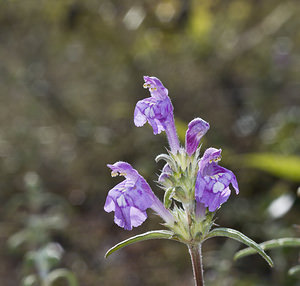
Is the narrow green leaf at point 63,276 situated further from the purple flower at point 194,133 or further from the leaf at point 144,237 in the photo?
the purple flower at point 194,133

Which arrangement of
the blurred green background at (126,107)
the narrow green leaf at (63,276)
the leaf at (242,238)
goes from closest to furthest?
the leaf at (242,238), the narrow green leaf at (63,276), the blurred green background at (126,107)

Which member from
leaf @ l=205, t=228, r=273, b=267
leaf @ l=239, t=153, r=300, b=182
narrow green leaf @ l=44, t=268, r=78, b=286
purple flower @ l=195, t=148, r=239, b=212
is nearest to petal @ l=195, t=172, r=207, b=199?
purple flower @ l=195, t=148, r=239, b=212

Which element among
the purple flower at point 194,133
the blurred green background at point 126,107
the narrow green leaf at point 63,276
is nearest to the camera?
the purple flower at point 194,133

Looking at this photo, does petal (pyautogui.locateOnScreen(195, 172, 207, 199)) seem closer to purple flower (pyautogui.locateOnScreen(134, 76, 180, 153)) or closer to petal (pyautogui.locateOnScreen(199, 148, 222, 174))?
petal (pyautogui.locateOnScreen(199, 148, 222, 174))

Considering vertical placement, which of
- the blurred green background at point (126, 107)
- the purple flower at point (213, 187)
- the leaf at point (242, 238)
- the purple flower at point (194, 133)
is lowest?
the leaf at point (242, 238)

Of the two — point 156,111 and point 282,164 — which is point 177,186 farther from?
point 282,164

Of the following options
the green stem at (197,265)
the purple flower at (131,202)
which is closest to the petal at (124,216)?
the purple flower at (131,202)

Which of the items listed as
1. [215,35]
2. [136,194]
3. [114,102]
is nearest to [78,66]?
[114,102]
